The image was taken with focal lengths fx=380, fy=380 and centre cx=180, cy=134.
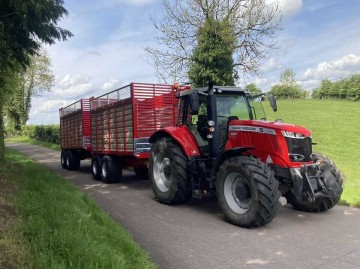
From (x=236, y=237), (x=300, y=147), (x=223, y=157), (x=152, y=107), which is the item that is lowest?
(x=236, y=237)

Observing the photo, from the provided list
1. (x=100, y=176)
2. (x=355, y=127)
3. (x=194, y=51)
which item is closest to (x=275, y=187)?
(x=100, y=176)

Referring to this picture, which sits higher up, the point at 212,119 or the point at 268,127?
the point at 212,119

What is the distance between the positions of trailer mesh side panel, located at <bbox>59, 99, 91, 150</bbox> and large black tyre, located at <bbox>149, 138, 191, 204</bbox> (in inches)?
231

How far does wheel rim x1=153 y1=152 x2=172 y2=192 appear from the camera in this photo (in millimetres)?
8000

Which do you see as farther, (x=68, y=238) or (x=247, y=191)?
(x=247, y=191)

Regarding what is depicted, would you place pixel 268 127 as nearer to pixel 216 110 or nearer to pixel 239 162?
pixel 239 162

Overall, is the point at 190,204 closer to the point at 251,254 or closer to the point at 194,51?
the point at 251,254

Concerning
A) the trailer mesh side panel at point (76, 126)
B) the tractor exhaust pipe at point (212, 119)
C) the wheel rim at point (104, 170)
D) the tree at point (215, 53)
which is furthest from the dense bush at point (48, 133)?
the tractor exhaust pipe at point (212, 119)

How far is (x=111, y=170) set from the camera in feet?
35.7

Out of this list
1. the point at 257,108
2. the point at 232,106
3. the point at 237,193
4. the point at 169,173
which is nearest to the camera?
the point at 237,193

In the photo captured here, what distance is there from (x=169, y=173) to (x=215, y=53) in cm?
→ 710

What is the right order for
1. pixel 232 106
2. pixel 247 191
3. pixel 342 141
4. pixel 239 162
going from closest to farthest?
1. pixel 239 162
2. pixel 247 191
3. pixel 232 106
4. pixel 342 141

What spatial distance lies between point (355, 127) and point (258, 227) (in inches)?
782

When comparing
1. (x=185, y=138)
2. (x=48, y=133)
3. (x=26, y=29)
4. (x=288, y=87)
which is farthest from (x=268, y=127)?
(x=288, y=87)
